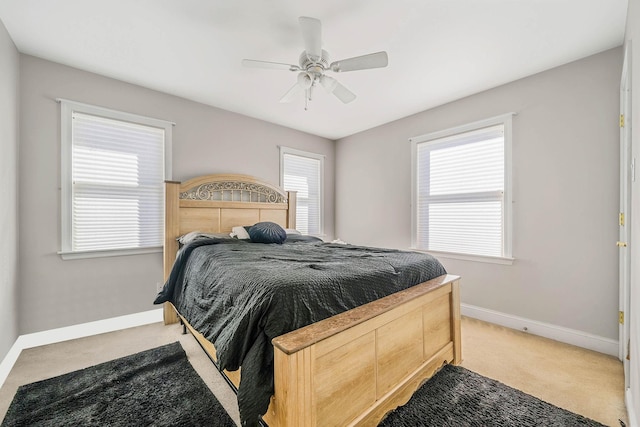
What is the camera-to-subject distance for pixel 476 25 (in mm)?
2051

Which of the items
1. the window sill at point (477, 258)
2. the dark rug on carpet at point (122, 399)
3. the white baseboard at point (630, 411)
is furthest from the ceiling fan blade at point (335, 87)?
the white baseboard at point (630, 411)

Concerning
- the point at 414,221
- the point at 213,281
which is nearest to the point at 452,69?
the point at 414,221

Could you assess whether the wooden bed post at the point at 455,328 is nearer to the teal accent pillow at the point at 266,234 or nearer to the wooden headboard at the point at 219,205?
the teal accent pillow at the point at 266,234

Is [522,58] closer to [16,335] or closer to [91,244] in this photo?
[91,244]

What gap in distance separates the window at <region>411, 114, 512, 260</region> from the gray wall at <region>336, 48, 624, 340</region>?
115mm

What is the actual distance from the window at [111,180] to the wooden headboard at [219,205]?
0.81 feet

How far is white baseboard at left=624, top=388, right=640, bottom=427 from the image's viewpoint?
134cm

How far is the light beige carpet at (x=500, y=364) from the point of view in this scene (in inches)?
69.1

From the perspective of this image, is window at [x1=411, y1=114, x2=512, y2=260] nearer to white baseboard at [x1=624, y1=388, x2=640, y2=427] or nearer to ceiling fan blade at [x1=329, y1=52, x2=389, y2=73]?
white baseboard at [x1=624, y1=388, x2=640, y2=427]

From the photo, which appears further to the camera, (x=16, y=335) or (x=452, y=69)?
(x=452, y=69)

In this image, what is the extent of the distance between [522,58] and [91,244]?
4528 mm

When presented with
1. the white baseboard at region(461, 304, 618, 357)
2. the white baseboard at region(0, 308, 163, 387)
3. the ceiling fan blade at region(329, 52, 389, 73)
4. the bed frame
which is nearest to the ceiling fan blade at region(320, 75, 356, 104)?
the ceiling fan blade at region(329, 52, 389, 73)

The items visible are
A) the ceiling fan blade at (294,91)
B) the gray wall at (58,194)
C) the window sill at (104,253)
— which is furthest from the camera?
the window sill at (104,253)

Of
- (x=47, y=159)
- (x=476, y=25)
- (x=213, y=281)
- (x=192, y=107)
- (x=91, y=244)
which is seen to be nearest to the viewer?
(x=213, y=281)
